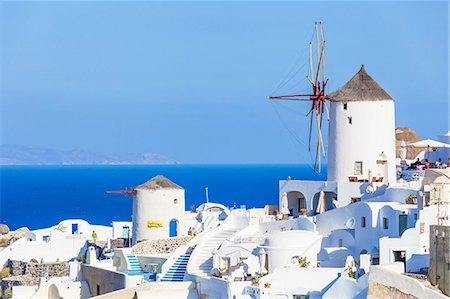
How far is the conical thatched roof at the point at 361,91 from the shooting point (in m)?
49.4

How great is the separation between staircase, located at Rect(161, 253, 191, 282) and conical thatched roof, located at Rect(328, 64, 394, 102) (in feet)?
27.1

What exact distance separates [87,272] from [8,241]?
513 inches

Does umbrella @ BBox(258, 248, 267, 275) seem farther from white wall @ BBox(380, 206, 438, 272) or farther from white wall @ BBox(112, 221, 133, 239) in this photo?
white wall @ BBox(112, 221, 133, 239)

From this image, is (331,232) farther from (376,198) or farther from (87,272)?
(87,272)

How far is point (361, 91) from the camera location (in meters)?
49.6

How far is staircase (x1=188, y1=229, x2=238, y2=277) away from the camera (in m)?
46.0

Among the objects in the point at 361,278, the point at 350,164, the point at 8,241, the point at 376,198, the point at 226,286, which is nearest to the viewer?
the point at 361,278

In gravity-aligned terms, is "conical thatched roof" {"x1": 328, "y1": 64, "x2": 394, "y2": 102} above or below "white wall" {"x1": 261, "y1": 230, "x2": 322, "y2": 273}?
above

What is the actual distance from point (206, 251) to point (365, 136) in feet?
24.3

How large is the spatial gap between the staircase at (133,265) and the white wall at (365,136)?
8.04 meters

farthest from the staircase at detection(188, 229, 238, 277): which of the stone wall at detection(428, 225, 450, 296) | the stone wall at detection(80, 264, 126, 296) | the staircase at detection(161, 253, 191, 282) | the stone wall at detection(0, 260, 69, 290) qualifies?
the stone wall at detection(428, 225, 450, 296)

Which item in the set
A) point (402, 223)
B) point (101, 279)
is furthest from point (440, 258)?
point (101, 279)

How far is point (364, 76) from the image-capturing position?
5006 centimetres

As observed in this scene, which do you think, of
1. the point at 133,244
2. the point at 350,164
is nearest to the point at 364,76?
the point at 350,164
